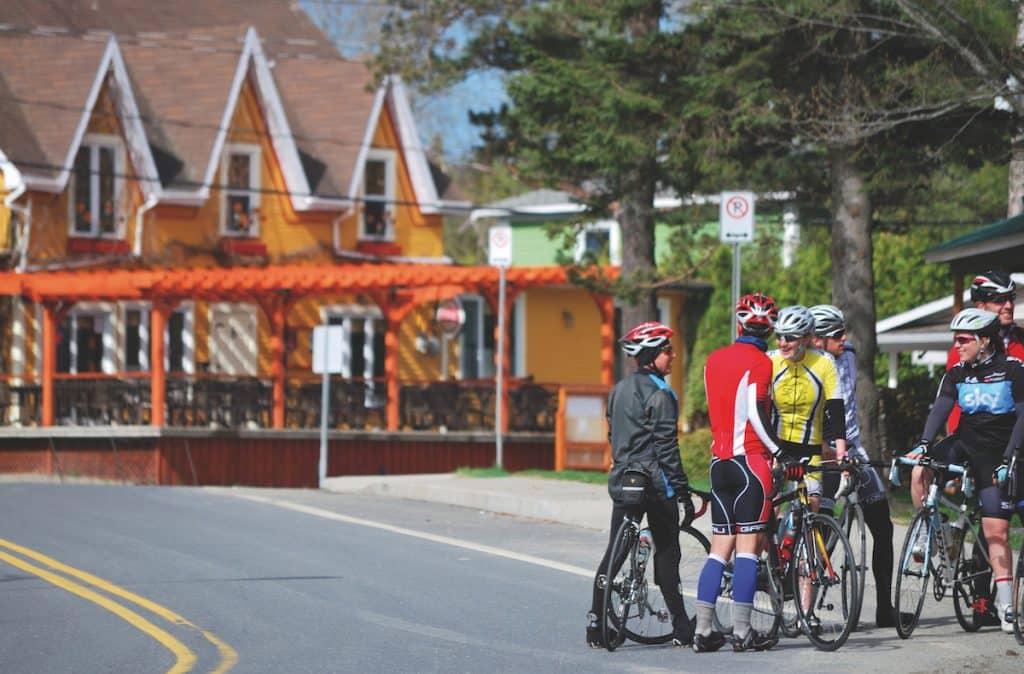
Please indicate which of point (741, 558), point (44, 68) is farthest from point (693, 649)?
point (44, 68)

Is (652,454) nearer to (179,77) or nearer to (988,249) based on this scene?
(988,249)

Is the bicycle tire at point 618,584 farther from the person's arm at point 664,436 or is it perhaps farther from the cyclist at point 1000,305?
the cyclist at point 1000,305

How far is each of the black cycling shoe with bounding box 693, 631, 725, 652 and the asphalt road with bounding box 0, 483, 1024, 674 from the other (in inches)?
3.4

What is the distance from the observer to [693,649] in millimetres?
10672

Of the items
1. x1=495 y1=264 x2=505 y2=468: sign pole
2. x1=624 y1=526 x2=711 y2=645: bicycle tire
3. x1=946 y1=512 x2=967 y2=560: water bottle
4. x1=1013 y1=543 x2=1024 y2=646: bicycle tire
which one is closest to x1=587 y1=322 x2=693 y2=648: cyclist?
x1=624 y1=526 x2=711 y2=645: bicycle tire

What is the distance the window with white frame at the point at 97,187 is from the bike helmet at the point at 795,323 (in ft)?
90.7

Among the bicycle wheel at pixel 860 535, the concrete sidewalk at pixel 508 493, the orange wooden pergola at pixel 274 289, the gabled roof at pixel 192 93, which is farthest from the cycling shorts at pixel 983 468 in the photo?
the gabled roof at pixel 192 93

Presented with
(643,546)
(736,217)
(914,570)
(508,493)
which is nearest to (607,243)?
(508,493)

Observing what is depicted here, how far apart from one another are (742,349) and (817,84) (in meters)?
11.7

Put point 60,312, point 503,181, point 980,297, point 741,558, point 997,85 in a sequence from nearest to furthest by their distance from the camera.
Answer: point 741,558 < point 980,297 < point 997,85 < point 60,312 < point 503,181

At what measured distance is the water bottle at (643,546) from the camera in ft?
34.8

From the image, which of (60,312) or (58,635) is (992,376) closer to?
(58,635)

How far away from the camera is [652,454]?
10.5 meters

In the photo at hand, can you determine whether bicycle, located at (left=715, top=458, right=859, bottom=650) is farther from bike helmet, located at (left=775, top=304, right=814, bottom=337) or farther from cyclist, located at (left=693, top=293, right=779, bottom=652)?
bike helmet, located at (left=775, top=304, right=814, bottom=337)
